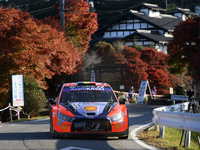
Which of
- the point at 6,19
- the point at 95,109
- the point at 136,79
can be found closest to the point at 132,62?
the point at 136,79

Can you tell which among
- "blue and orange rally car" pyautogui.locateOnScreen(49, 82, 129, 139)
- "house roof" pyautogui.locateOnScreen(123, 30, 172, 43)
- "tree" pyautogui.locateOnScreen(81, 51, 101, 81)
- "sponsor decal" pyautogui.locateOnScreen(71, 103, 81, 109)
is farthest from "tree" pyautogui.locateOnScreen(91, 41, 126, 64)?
"sponsor decal" pyautogui.locateOnScreen(71, 103, 81, 109)

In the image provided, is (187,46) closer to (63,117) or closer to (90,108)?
(90,108)

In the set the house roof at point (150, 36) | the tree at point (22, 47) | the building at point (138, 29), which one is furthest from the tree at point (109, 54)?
the tree at point (22, 47)

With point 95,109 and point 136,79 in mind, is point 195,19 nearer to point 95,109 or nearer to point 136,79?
point 136,79

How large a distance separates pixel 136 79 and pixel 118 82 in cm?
A: 228

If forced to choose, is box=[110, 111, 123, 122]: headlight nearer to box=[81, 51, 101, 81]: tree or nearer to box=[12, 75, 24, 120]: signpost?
box=[12, 75, 24, 120]: signpost

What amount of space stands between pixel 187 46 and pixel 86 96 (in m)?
19.4

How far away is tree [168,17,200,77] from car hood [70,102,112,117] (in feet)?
57.2

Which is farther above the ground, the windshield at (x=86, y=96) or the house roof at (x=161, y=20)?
the house roof at (x=161, y=20)

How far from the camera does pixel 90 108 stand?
9734mm

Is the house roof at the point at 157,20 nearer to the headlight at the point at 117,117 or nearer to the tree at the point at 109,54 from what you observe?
the tree at the point at 109,54

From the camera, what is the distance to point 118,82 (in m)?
42.6

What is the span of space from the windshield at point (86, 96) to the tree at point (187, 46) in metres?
16.5

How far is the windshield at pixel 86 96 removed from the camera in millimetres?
10625
